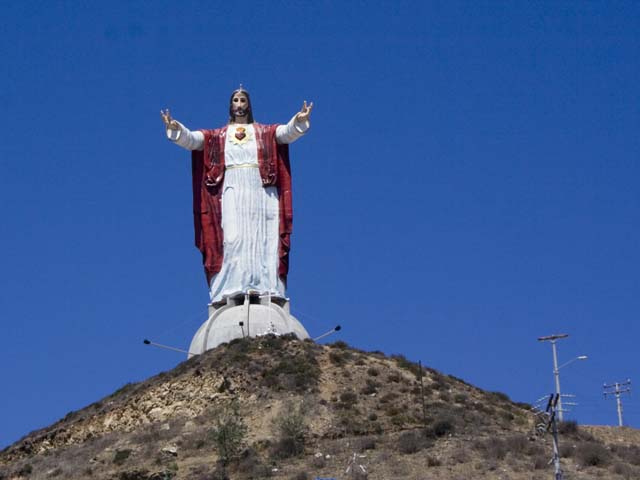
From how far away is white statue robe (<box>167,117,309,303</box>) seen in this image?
54.3 metres

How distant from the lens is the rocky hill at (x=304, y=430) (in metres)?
44.3

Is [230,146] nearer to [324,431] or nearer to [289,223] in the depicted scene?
[289,223]

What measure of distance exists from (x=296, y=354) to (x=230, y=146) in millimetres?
7988

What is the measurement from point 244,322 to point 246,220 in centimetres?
369

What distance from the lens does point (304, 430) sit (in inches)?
1852

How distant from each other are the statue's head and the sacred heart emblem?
0.81m

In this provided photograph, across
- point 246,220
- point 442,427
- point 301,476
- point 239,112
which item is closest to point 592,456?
point 442,427

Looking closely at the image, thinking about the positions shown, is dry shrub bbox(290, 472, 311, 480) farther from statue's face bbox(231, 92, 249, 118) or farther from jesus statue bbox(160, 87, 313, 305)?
statue's face bbox(231, 92, 249, 118)

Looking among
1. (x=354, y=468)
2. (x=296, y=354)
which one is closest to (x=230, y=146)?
(x=296, y=354)

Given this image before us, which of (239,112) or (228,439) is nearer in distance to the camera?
(228,439)

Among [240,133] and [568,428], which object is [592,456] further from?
[240,133]

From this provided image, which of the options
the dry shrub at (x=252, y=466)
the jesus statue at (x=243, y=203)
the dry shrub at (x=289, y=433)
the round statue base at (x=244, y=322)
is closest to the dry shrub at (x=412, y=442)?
the dry shrub at (x=289, y=433)

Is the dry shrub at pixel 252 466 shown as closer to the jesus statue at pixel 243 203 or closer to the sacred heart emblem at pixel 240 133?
the jesus statue at pixel 243 203

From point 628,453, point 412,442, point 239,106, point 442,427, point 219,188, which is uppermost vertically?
point 239,106
